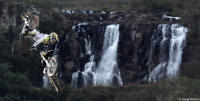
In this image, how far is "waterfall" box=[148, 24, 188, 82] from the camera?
7219 centimetres

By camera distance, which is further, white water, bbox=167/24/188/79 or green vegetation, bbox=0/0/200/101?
white water, bbox=167/24/188/79

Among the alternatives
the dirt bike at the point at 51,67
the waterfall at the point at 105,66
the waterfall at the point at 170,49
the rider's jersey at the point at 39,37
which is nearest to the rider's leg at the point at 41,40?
the rider's jersey at the point at 39,37

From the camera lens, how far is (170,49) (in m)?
74.5

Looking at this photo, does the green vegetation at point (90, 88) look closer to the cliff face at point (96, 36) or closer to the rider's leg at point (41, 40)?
the cliff face at point (96, 36)

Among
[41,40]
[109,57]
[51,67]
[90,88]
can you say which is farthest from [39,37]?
[109,57]

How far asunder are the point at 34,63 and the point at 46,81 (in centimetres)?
275

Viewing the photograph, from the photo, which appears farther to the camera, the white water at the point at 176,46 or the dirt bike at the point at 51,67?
the white water at the point at 176,46

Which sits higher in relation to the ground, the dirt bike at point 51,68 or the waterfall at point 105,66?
the dirt bike at point 51,68

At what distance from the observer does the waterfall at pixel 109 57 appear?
248 ft

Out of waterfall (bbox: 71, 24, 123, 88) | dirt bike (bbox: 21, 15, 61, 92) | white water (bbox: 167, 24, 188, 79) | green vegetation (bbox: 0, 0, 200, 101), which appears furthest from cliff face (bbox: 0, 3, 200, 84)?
dirt bike (bbox: 21, 15, 61, 92)

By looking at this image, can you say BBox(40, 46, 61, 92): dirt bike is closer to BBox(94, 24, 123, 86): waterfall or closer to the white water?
the white water

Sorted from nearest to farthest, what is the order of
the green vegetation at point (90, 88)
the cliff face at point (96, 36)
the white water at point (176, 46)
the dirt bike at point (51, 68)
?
the dirt bike at point (51, 68) < the green vegetation at point (90, 88) < the white water at point (176, 46) < the cliff face at point (96, 36)

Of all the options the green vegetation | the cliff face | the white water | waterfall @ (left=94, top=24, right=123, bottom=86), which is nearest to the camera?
the green vegetation

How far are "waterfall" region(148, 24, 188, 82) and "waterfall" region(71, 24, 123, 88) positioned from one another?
4.99m
